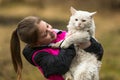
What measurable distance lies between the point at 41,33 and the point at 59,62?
0.85 feet

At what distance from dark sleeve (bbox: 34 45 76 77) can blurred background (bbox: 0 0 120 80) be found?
4471mm

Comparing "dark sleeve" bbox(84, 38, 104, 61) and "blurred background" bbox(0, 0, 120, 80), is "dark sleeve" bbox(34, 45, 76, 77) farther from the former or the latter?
"blurred background" bbox(0, 0, 120, 80)

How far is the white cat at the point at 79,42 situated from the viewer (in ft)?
13.8

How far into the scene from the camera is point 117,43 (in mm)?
12891

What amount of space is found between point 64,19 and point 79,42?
11.2 metres

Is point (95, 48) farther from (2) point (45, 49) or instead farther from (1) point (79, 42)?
(2) point (45, 49)

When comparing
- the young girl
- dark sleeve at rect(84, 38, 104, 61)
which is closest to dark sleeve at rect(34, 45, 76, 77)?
the young girl

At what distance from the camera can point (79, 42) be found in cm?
421

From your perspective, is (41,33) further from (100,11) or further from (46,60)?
(100,11)

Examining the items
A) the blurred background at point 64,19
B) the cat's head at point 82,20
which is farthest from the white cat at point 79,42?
the blurred background at point 64,19

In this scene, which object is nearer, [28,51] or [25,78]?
[28,51]

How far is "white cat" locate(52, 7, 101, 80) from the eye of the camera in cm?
420

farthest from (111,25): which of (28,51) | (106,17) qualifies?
(28,51)

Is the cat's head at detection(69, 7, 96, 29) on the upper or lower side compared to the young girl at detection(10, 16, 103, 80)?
upper
